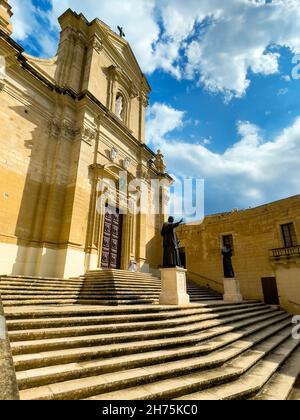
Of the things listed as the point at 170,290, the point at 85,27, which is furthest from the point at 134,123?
the point at 170,290

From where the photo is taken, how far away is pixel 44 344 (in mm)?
3184

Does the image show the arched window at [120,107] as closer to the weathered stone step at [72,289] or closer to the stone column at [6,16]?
the stone column at [6,16]

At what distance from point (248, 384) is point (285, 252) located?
1249 cm

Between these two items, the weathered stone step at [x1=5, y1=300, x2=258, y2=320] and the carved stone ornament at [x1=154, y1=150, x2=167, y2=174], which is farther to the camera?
the carved stone ornament at [x1=154, y1=150, x2=167, y2=174]

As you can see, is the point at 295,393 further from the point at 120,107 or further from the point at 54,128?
the point at 120,107

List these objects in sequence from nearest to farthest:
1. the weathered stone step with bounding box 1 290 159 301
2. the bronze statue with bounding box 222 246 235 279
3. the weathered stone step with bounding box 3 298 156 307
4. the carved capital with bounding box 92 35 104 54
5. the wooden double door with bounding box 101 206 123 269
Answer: the weathered stone step with bounding box 3 298 156 307 → the weathered stone step with bounding box 1 290 159 301 → the bronze statue with bounding box 222 246 235 279 → the wooden double door with bounding box 101 206 123 269 → the carved capital with bounding box 92 35 104 54

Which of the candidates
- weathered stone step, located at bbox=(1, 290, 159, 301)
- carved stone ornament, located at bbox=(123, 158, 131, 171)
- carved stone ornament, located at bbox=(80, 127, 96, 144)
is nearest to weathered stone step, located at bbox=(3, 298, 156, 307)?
weathered stone step, located at bbox=(1, 290, 159, 301)

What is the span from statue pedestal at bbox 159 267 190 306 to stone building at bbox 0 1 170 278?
4.77 m

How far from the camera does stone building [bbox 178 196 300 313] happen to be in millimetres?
13594

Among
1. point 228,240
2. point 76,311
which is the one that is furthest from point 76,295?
point 228,240

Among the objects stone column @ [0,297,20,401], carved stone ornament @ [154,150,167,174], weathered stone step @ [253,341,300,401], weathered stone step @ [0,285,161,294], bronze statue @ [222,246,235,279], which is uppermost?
carved stone ornament @ [154,150,167,174]

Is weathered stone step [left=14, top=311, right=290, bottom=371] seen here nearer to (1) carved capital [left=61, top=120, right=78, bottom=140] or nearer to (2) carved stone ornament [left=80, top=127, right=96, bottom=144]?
(2) carved stone ornament [left=80, top=127, right=96, bottom=144]

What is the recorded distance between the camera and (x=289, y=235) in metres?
14.5

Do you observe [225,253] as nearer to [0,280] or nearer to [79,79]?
[0,280]
